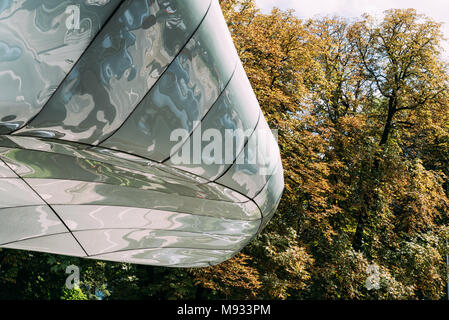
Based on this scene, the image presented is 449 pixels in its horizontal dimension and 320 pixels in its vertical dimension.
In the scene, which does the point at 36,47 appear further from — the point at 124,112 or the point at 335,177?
the point at 335,177

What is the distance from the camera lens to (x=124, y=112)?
392 centimetres

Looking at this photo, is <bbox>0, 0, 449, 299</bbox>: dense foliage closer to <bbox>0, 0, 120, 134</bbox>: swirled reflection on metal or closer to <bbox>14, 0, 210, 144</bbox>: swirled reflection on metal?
<bbox>14, 0, 210, 144</bbox>: swirled reflection on metal

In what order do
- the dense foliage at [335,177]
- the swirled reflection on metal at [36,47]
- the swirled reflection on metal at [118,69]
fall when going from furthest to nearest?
the dense foliage at [335,177], the swirled reflection on metal at [118,69], the swirled reflection on metal at [36,47]

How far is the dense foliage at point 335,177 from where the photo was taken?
45.5 feet

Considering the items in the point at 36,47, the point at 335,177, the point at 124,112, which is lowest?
the point at 124,112

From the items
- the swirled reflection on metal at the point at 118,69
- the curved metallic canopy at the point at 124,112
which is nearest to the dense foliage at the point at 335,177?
the curved metallic canopy at the point at 124,112

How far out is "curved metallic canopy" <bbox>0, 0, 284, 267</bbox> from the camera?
339 cm

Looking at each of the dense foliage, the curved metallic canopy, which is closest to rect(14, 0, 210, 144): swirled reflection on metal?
the curved metallic canopy

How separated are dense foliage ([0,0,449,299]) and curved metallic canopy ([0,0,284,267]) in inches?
275

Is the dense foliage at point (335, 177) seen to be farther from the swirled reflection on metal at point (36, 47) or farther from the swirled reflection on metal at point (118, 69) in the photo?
the swirled reflection on metal at point (36, 47)

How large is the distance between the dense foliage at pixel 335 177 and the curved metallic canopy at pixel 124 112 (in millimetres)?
6995

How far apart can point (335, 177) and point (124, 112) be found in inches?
615

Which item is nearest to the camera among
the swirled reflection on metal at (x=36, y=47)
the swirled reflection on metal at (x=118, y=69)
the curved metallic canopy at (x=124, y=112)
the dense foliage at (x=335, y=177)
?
the swirled reflection on metal at (x=36, y=47)

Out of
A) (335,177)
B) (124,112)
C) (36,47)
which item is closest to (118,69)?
(124,112)
